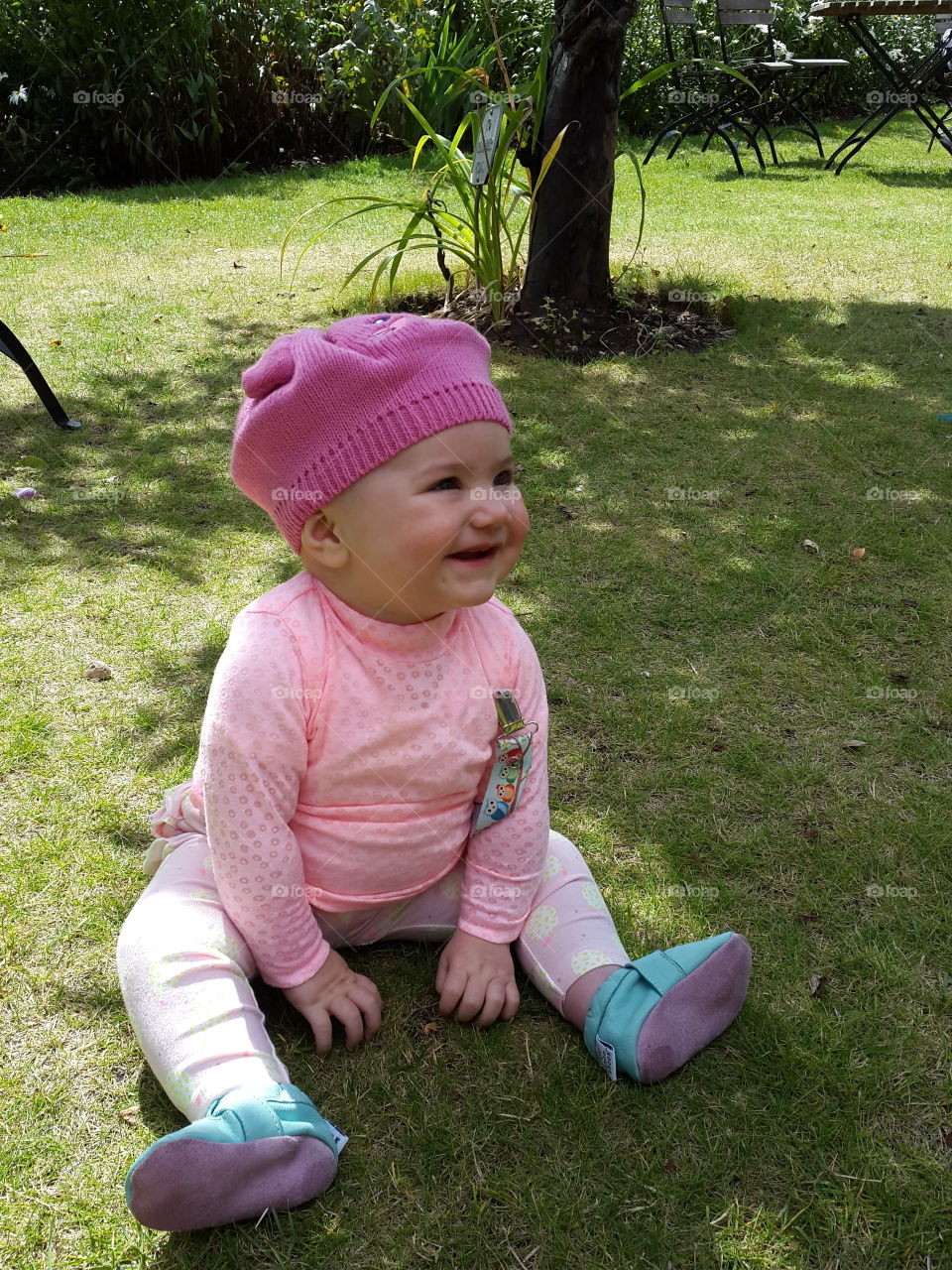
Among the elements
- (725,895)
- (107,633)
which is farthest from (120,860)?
(725,895)

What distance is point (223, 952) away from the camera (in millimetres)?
1989

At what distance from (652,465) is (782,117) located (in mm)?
11040

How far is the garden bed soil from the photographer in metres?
5.83

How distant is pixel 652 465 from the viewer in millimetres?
4664

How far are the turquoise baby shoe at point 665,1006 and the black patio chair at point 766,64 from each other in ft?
34.2

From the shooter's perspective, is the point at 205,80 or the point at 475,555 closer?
the point at 475,555

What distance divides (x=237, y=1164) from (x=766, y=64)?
11063 mm

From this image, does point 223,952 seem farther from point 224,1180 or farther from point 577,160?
point 577,160

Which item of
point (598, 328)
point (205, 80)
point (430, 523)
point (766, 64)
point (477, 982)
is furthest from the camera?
point (766, 64)

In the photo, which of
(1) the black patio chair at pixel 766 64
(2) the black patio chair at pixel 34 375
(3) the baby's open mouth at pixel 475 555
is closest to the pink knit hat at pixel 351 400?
(3) the baby's open mouth at pixel 475 555

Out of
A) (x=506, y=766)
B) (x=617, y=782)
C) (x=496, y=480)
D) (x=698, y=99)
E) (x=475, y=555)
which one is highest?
(x=496, y=480)

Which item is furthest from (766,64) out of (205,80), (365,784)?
(365,784)

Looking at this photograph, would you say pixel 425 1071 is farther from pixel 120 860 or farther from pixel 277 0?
pixel 277 0

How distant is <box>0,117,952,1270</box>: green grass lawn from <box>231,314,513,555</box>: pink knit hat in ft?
3.32
